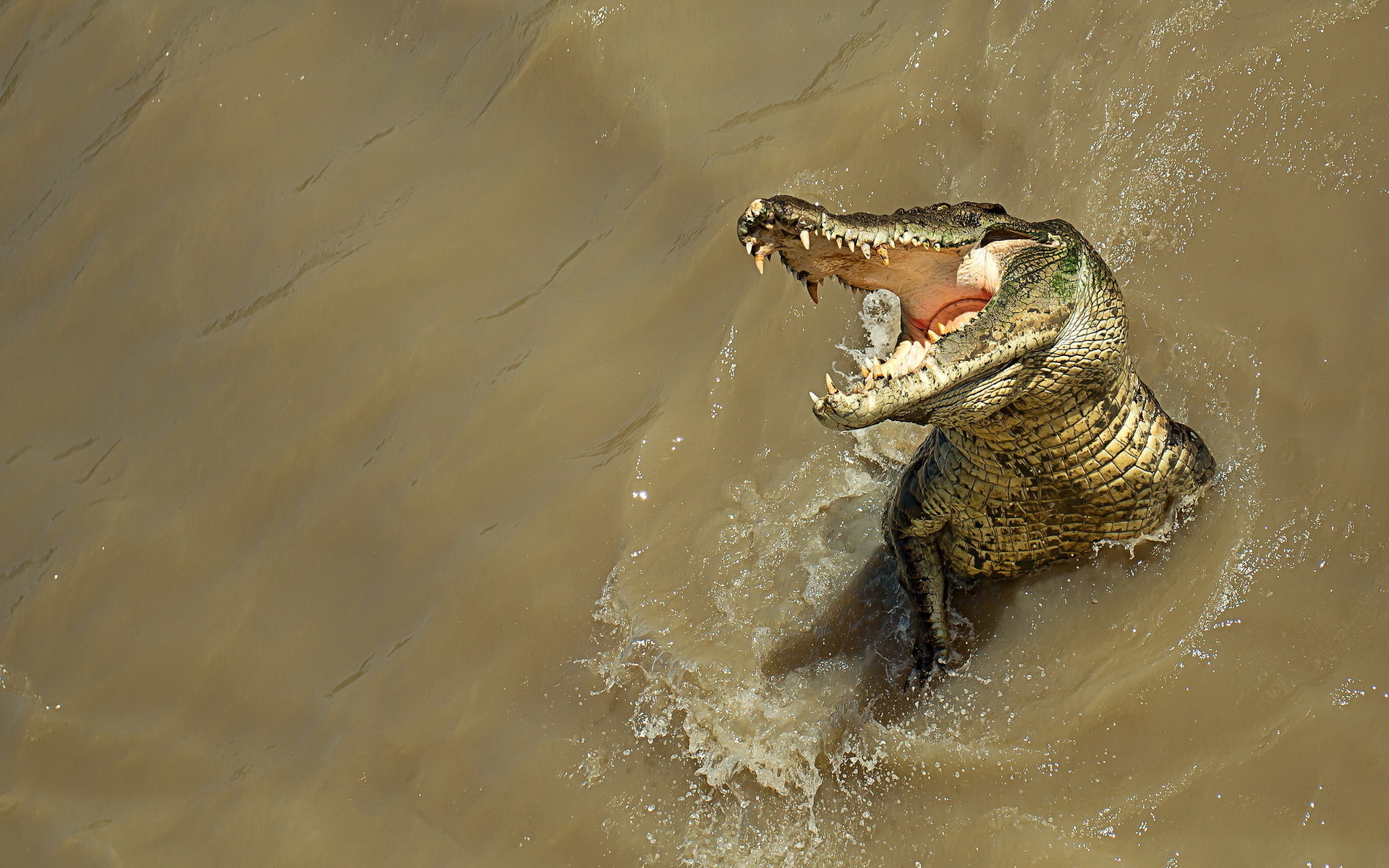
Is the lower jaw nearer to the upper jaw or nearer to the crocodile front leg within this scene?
the upper jaw

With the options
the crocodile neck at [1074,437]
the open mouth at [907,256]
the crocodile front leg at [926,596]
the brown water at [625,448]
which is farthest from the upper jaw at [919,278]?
the brown water at [625,448]

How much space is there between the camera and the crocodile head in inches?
110

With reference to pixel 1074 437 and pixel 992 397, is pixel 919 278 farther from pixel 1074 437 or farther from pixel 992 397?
pixel 1074 437

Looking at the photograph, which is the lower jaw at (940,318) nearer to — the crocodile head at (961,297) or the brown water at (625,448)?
the crocodile head at (961,297)

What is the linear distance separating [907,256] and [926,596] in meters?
1.26

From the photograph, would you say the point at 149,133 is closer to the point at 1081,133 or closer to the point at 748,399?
the point at 748,399

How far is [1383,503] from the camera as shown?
349cm

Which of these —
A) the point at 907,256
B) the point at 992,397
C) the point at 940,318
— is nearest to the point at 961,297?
the point at 940,318

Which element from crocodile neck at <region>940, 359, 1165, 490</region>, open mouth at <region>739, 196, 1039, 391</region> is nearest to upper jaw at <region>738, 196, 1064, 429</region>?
open mouth at <region>739, 196, 1039, 391</region>

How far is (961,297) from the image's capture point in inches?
129

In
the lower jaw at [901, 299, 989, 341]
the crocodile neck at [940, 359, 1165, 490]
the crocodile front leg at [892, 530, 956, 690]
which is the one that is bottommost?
the crocodile front leg at [892, 530, 956, 690]

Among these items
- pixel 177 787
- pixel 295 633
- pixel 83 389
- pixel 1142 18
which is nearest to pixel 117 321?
pixel 83 389

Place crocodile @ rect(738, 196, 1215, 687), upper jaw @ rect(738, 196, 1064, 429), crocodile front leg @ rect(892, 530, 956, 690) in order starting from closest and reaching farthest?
upper jaw @ rect(738, 196, 1064, 429)
crocodile @ rect(738, 196, 1215, 687)
crocodile front leg @ rect(892, 530, 956, 690)

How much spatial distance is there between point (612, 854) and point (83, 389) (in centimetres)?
306
